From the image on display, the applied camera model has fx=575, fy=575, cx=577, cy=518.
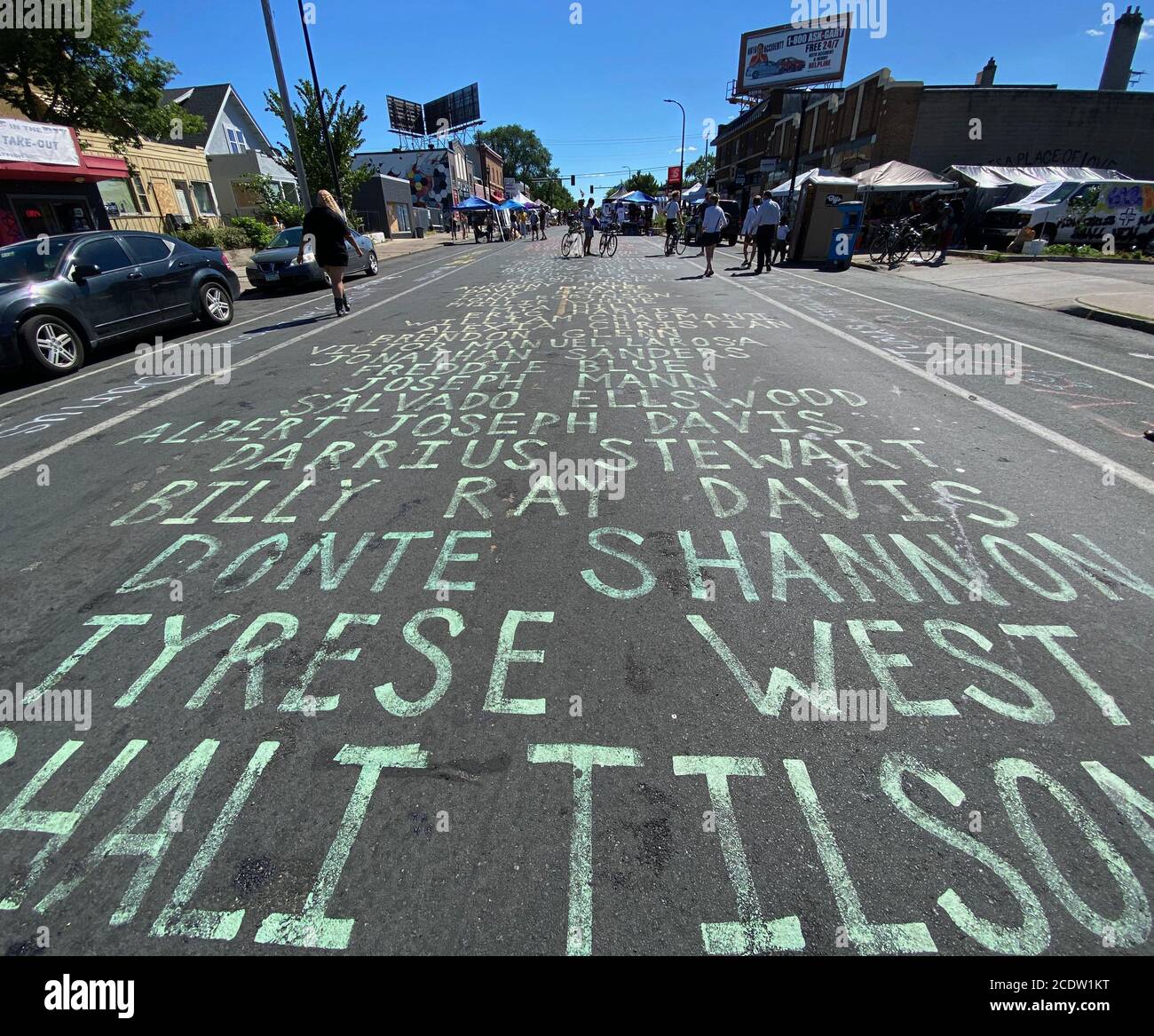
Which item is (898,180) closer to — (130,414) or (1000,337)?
(1000,337)

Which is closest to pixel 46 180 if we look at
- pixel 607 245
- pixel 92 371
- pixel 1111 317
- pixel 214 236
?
pixel 214 236

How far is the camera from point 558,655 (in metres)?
2.56

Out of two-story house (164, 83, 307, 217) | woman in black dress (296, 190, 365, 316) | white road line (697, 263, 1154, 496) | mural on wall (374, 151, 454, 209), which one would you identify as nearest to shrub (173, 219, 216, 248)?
two-story house (164, 83, 307, 217)

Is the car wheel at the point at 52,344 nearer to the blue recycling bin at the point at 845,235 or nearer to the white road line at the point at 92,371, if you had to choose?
the white road line at the point at 92,371

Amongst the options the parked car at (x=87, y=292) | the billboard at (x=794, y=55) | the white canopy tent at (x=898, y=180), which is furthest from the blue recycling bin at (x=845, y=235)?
the billboard at (x=794, y=55)

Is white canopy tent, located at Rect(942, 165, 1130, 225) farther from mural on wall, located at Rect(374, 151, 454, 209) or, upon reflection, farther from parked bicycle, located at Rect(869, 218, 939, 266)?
mural on wall, located at Rect(374, 151, 454, 209)

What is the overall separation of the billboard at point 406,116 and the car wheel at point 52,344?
3128 inches

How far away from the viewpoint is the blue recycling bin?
16938 mm

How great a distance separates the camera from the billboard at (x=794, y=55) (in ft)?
118

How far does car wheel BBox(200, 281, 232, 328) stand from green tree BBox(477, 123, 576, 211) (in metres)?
120

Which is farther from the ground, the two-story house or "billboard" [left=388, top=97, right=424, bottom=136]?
"billboard" [left=388, top=97, right=424, bottom=136]
